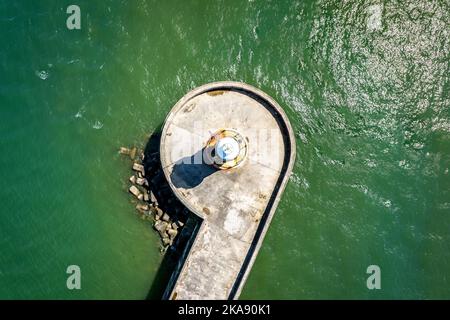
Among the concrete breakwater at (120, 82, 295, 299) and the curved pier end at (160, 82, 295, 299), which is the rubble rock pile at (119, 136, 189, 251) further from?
the curved pier end at (160, 82, 295, 299)

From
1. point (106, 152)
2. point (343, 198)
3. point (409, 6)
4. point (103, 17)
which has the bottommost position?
point (106, 152)

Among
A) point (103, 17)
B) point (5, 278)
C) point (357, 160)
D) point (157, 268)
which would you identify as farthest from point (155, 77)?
point (5, 278)

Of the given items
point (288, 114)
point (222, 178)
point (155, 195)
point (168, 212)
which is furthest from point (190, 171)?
point (288, 114)

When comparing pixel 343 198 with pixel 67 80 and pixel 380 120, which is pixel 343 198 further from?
pixel 67 80

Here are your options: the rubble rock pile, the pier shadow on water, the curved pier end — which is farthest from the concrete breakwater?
the rubble rock pile

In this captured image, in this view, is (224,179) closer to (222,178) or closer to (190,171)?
(222,178)

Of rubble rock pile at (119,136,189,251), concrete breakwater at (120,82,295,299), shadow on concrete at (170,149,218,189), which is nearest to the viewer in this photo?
concrete breakwater at (120,82,295,299)
